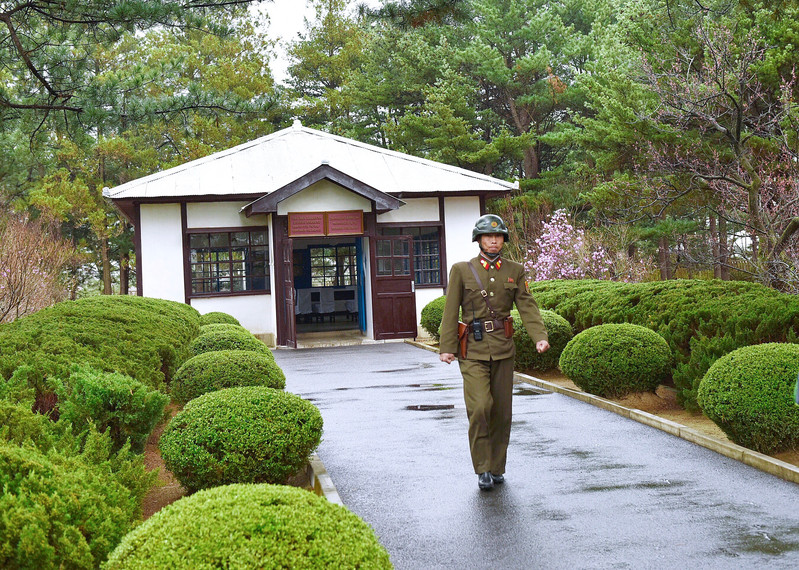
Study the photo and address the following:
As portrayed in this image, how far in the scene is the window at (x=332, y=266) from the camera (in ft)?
90.2

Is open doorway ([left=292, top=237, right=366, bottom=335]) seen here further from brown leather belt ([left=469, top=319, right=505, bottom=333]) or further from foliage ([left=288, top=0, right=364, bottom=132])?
brown leather belt ([left=469, top=319, right=505, bottom=333])


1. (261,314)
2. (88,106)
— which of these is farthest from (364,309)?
(88,106)

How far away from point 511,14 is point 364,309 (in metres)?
18.0

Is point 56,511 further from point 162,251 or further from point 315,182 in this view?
point 162,251

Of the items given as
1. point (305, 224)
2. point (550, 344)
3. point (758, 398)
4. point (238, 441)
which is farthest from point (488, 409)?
point (305, 224)

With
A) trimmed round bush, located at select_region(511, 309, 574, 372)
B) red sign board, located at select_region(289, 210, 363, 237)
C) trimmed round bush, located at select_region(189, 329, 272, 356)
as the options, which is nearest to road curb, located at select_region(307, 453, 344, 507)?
trimmed round bush, located at select_region(189, 329, 272, 356)

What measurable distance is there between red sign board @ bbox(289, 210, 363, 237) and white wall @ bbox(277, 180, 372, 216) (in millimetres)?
155

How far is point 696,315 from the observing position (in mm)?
10328

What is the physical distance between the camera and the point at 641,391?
1035 centimetres

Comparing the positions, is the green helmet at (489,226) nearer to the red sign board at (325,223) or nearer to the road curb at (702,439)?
the road curb at (702,439)

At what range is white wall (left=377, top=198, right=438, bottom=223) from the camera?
22250 millimetres

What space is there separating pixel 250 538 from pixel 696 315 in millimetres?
8338

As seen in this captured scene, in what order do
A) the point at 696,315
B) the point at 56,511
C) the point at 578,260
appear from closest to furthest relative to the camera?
1. the point at 56,511
2. the point at 696,315
3. the point at 578,260

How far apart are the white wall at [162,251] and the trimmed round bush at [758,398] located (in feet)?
52.3
